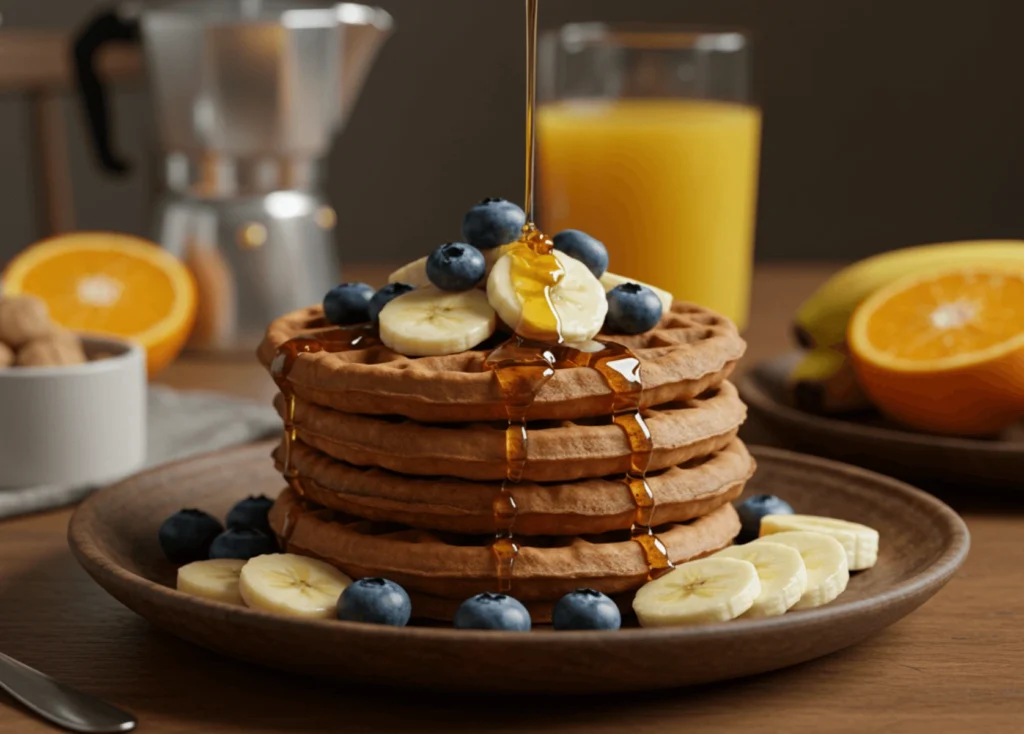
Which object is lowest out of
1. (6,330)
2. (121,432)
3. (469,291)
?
(121,432)

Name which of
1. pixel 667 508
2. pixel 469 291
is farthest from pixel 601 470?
pixel 469 291

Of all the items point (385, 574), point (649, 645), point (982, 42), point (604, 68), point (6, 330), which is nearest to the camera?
point (649, 645)

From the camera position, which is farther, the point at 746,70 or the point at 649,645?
the point at 746,70

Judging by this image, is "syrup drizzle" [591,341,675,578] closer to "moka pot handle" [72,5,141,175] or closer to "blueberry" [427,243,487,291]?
"blueberry" [427,243,487,291]

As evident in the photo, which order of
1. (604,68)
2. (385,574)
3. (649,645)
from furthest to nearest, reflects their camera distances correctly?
1. (604,68)
2. (385,574)
3. (649,645)

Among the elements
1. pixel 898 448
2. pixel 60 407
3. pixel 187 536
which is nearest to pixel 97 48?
pixel 60 407

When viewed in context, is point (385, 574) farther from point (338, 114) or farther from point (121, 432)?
point (338, 114)

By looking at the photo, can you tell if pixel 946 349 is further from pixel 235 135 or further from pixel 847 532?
pixel 235 135
